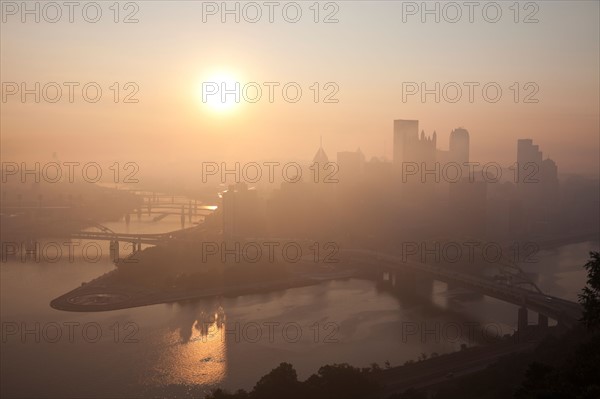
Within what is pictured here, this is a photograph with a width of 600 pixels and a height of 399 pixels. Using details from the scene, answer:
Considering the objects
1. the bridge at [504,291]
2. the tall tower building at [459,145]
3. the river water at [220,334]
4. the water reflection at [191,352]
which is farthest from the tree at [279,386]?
the tall tower building at [459,145]

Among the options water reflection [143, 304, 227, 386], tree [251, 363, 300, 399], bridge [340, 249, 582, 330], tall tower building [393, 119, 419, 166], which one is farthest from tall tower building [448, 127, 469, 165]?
tree [251, 363, 300, 399]

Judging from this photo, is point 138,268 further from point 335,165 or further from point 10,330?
point 335,165

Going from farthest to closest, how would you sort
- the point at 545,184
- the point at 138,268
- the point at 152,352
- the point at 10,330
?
the point at 545,184, the point at 138,268, the point at 10,330, the point at 152,352

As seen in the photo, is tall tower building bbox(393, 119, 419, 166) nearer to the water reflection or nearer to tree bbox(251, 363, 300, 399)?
the water reflection

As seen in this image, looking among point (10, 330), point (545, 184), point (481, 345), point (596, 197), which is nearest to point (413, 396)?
point (481, 345)

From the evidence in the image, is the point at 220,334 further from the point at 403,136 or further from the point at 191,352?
the point at 403,136
